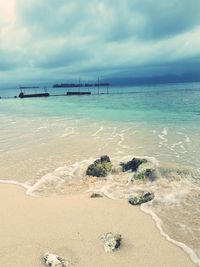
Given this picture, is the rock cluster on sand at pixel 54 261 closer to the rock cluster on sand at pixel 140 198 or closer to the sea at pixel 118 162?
the sea at pixel 118 162

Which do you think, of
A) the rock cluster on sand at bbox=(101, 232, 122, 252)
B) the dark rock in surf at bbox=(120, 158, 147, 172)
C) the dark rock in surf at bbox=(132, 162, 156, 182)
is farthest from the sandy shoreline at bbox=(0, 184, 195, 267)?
the dark rock in surf at bbox=(120, 158, 147, 172)

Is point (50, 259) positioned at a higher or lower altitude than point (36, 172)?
higher

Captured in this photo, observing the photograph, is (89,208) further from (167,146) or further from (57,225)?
(167,146)

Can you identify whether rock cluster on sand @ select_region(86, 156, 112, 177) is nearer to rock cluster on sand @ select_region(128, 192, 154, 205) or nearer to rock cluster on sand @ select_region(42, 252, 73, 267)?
rock cluster on sand @ select_region(128, 192, 154, 205)

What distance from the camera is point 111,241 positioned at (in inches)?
359

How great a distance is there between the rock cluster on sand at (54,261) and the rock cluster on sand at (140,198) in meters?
4.62

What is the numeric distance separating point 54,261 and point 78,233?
1.84 m

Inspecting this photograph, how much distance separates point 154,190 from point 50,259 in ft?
21.5

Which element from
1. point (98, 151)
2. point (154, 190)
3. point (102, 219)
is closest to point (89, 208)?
point (102, 219)

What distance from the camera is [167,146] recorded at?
75.5ft

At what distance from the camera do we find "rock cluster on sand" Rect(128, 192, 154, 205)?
1227cm

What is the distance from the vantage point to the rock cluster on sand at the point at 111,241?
8.92 meters

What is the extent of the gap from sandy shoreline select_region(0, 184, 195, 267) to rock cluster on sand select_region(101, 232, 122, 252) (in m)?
0.16

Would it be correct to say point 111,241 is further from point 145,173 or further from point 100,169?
point 100,169
